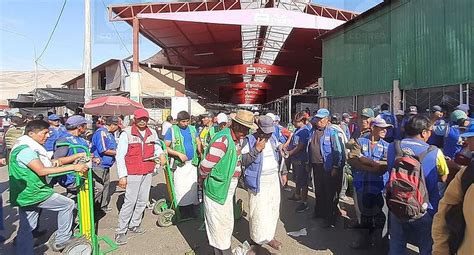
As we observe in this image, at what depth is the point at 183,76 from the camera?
81.9ft

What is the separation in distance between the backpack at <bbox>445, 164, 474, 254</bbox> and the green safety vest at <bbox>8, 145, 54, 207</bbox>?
373 centimetres

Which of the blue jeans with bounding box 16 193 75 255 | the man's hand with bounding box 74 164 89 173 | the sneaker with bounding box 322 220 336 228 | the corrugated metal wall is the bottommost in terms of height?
the sneaker with bounding box 322 220 336 228

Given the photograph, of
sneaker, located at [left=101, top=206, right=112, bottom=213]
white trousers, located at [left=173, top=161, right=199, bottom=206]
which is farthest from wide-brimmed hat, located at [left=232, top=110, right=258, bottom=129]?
sneaker, located at [left=101, top=206, right=112, bottom=213]

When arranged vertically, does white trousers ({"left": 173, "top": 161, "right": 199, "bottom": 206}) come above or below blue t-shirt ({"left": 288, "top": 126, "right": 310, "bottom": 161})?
below

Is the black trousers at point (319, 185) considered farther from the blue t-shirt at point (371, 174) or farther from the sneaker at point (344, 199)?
the sneaker at point (344, 199)

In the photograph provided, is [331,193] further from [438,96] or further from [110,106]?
[110,106]

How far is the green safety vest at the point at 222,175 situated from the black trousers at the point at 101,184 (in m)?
2.79

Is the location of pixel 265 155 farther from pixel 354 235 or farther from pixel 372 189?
pixel 354 235

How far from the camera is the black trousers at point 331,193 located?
497cm

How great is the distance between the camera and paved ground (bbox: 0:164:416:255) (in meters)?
4.24

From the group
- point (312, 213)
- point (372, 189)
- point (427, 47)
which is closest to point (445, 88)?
point (427, 47)

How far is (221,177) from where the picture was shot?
11.1 ft

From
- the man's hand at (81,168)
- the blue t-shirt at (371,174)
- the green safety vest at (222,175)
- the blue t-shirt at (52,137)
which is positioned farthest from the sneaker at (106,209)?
the blue t-shirt at (371,174)

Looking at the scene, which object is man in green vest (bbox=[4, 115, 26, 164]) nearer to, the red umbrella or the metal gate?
the red umbrella
